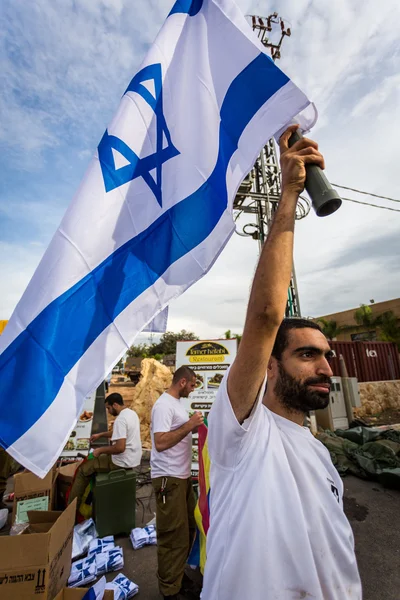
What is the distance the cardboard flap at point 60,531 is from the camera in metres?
2.37

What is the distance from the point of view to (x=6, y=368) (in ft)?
4.52

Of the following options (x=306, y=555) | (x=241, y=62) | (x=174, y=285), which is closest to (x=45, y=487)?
(x=174, y=285)

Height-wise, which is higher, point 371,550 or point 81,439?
point 81,439

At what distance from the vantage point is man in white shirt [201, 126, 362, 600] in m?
0.97

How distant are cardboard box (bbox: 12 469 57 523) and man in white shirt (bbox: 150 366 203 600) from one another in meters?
2.01

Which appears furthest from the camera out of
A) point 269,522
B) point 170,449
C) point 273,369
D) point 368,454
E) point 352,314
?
point 352,314

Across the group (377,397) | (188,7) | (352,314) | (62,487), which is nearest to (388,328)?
(352,314)

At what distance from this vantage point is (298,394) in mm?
1371

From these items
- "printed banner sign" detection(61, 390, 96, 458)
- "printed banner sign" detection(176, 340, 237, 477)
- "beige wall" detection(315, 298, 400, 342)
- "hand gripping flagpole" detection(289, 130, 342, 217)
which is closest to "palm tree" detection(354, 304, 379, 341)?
"beige wall" detection(315, 298, 400, 342)

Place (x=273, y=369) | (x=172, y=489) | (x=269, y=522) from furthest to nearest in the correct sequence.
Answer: (x=172, y=489) < (x=273, y=369) < (x=269, y=522)

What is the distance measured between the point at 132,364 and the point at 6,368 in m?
24.0

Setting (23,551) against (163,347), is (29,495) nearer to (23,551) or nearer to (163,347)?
(23,551)

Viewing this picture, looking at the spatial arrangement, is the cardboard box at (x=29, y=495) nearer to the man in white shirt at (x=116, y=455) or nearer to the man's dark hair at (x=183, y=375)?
the man in white shirt at (x=116, y=455)

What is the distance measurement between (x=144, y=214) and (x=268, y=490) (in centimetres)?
144
